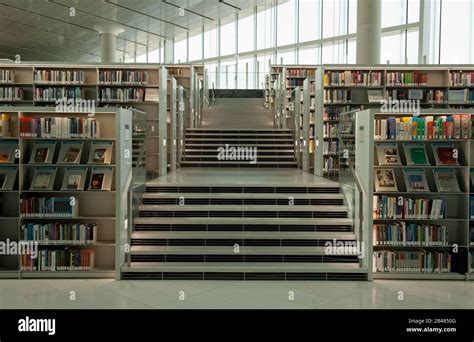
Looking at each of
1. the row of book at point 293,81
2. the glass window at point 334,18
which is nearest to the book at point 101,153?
the row of book at point 293,81

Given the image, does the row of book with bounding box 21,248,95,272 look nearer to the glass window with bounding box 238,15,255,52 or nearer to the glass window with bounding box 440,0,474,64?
the glass window with bounding box 440,0,474,64

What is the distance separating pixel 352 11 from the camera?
55.6ft

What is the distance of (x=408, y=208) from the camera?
6.03 meters

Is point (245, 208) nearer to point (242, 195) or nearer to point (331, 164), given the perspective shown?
point (242, 195)

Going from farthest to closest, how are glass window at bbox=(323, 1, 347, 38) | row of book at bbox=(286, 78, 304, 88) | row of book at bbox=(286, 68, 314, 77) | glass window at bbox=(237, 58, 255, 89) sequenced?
1. glass window at bbox=(237, 58, 255, 89)
2. glass window at bbox=(323, 1, 347, 38)
3. row of book at bbox=(286, 78, 304, 88)
4. row of book at bbox=(286, 68, 314, 77)

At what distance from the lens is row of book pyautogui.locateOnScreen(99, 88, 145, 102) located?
10.2 meters

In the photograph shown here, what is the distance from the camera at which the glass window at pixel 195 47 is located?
22828mm

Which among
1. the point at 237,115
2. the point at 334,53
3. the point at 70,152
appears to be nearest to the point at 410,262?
the point at 70,152

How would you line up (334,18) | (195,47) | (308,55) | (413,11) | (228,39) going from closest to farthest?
(413,11), (334,18), (308,55), (228,39), (195,47)

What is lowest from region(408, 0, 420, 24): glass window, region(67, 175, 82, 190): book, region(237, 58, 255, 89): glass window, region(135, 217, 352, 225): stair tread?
region(135, 217, 352, 225): stair tread

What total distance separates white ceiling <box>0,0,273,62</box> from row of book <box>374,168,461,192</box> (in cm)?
1221

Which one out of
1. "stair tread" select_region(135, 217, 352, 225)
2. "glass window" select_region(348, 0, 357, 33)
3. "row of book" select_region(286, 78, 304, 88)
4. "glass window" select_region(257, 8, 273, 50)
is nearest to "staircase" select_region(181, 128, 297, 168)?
"row of book" select_region(286, 78, 304, 88)

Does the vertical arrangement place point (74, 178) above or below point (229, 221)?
above

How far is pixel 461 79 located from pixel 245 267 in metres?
6.49
